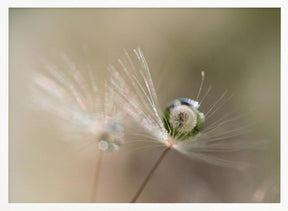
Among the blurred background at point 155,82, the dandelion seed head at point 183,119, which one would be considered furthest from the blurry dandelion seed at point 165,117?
the blurred background at point 155,82

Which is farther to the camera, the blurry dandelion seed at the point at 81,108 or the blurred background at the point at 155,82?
the blurred background at the point at 155,82

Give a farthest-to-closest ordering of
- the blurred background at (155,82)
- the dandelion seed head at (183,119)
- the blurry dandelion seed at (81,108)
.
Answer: the blurred background at (155,82), the blurry dandelion seed at (81,108), the dandelion seed head at (183,119)

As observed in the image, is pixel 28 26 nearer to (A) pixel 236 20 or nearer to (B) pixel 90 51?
(B) pixel 90 51

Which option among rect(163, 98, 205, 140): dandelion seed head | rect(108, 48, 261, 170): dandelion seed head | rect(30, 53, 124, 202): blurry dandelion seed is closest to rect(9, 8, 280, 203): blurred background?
rect(30, 53, 124, 202): blurry dandelion seed

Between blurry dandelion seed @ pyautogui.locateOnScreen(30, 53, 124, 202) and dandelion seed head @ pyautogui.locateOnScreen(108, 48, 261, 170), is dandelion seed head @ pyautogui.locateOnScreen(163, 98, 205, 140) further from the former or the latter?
blurry dandelion seed @ pyautogui.locateOnScreen(30, 53, 124, 202)

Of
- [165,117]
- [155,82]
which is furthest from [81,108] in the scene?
[155,82]

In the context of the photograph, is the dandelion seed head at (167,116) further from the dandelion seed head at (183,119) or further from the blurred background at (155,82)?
the blurred background at (155,82)

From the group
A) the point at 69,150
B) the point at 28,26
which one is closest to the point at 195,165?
the point at 69,150
